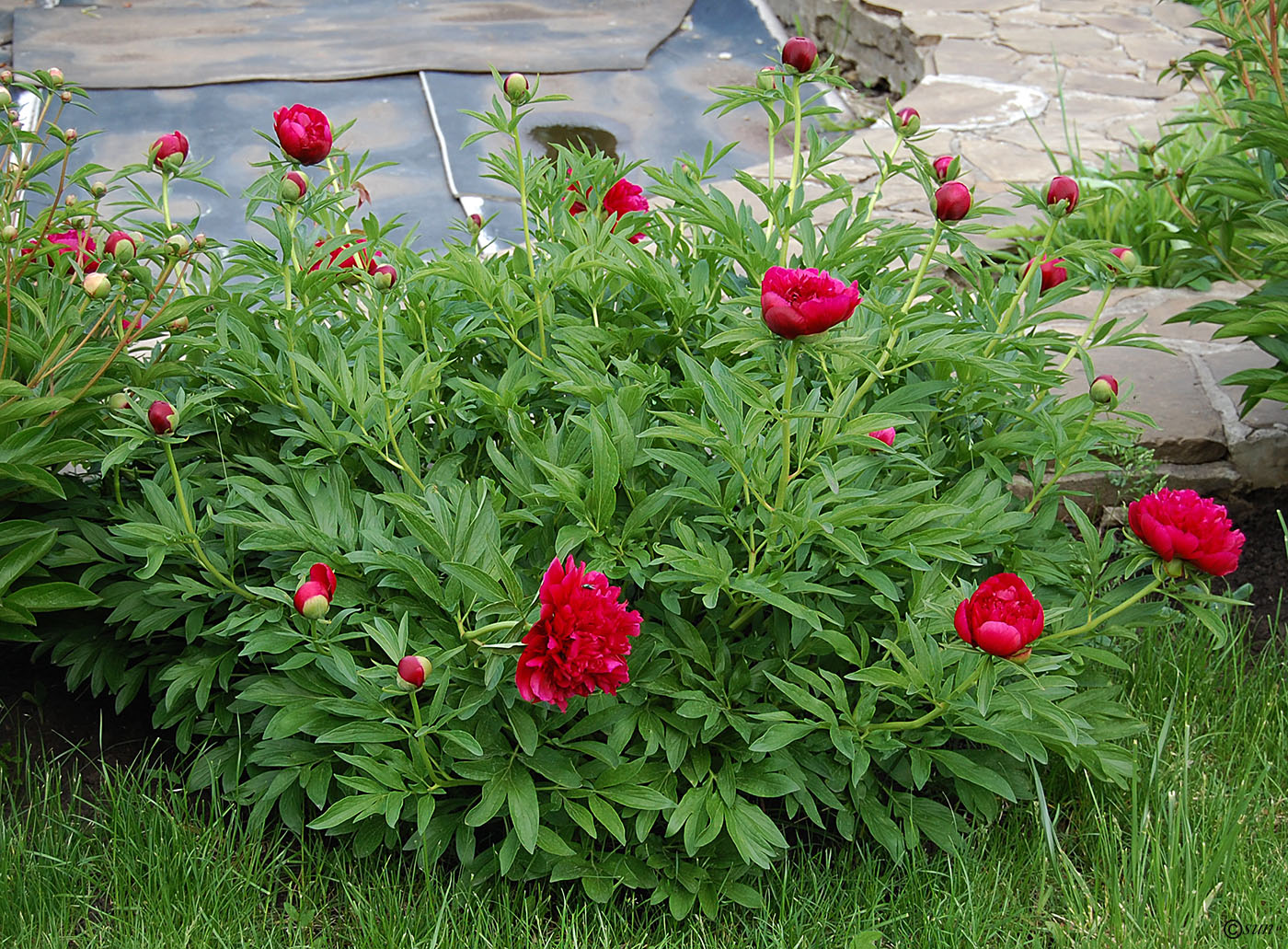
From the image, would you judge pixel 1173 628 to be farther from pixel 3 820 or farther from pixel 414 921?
pixel 3 820

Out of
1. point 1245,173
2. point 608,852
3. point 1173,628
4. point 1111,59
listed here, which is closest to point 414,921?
point 608,852

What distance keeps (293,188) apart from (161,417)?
39 centimetres

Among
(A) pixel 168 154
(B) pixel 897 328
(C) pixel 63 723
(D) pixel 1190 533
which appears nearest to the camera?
(D) pixel 1190 533

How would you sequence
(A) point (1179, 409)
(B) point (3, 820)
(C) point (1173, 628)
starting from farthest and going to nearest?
1. (A) point (1179, 409)
2. (C) point (1173, 628)
3. (B) point (3, 820)

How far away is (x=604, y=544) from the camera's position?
1.67m

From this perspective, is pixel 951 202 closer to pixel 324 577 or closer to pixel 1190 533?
pixel 1190 533

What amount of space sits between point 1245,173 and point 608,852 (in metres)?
1.82

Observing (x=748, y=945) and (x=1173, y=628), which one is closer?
(x=748, y=945)

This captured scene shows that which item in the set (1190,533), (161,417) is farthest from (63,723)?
(1190,533)

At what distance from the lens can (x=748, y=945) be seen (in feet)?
5.50

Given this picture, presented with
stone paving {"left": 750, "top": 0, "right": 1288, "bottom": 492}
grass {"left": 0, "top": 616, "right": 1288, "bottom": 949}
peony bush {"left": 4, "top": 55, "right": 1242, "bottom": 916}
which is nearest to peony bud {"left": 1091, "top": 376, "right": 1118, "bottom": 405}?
peony bush {"left": 4, "top": 55, "right": 1242, "bottom": 916}

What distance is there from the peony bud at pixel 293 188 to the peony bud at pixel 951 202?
0.95 meters

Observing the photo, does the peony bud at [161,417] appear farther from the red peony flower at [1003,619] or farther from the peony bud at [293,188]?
the red peony flower at [1003,619]

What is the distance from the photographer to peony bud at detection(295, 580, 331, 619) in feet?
4.71
